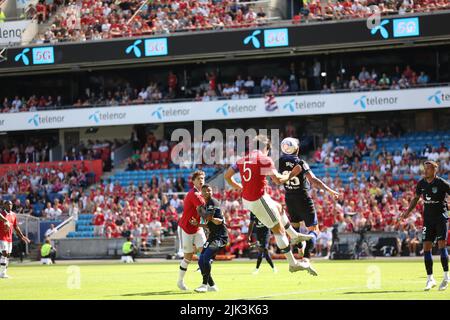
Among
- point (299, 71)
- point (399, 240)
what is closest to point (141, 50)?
point (299, 71)

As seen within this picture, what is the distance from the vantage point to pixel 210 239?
672 inches

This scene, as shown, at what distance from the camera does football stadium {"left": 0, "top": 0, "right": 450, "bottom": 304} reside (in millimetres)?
38625

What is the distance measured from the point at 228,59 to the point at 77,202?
1121 cm

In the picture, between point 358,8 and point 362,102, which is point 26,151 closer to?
point 362,102

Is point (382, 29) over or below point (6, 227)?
over

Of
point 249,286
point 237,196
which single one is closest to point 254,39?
point 237,196

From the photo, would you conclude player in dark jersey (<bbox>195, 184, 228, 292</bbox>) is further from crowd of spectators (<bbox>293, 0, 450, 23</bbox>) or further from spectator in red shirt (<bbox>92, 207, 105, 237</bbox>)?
crowd of spectators (<bbox>293, 0, 450, 23</bbox>)

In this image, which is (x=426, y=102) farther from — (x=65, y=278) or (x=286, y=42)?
(x=65, y=278)

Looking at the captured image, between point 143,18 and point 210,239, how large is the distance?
107ft

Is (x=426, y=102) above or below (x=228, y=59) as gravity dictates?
below

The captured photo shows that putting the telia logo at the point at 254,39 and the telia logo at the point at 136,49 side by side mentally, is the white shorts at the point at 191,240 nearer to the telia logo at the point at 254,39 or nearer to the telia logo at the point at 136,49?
the telia logo at the point at 254,39

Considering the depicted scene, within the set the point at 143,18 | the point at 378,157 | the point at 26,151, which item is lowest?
the point at 378,157

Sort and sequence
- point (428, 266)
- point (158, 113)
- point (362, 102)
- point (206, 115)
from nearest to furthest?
point (428, 266) < point (362, 102) < point (206, 115) < point (158, 113)

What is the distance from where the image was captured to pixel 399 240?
113ft
